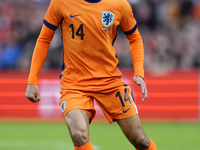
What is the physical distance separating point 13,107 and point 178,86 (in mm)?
4189

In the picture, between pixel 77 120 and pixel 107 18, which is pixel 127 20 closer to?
pixel 107 18

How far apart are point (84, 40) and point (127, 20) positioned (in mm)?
571

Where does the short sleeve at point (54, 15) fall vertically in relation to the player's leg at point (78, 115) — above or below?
above

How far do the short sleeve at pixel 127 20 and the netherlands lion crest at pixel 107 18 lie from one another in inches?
6.2

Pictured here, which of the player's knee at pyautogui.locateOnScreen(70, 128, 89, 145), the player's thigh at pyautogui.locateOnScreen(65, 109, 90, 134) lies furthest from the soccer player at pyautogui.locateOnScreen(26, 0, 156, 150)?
the player's knee at pyautogui.locateOnScreen(70, 128, 89, 145)

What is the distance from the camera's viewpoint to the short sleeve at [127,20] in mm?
4648

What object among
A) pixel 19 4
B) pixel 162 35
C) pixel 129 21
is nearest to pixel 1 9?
pixel 19 4

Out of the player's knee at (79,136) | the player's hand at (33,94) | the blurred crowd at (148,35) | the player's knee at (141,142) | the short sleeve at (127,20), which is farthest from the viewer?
the blurred crowd at (148,35)

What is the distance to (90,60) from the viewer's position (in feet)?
14.8

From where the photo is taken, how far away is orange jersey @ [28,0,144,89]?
4.45 m

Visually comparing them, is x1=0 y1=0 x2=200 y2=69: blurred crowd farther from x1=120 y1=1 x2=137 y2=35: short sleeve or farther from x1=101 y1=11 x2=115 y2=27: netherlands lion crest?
x1=101 y1=11 x2=115 y2=27: netherlands lion crest

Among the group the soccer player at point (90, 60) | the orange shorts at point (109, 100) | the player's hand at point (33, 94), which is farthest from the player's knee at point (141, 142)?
the player's hand at point (33, 94)

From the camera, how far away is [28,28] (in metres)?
12.6

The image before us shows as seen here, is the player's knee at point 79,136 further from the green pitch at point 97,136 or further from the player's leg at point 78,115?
the green pitch at point 97,136
